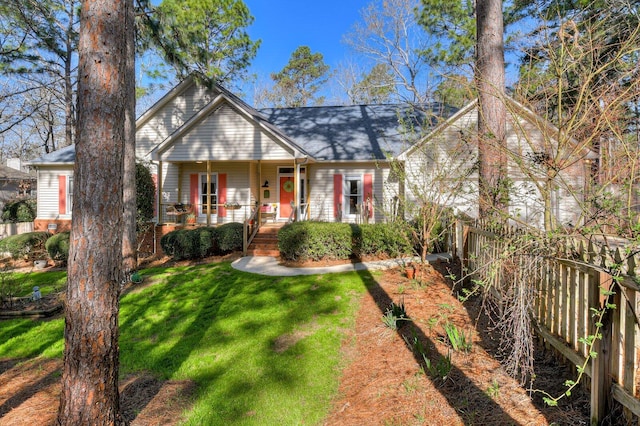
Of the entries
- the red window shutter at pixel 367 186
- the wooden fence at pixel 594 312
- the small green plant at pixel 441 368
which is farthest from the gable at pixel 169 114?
the wooden fence at pixel 594 312

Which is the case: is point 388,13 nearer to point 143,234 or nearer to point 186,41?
point 186,41

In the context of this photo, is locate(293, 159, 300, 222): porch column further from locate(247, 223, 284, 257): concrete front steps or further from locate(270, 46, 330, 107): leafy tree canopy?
locate(270, 46, 330, 107): leafy tree canopy

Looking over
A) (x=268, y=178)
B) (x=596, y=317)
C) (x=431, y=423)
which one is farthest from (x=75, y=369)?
(x=268, y=178)

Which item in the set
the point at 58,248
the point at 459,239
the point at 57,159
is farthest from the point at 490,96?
the point at 57,159

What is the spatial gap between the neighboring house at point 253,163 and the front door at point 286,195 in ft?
0.15

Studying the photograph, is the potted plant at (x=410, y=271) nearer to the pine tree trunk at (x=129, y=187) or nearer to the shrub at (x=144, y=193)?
the pine tree trunk at (x=129, y=187)

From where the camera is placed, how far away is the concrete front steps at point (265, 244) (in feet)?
38.9

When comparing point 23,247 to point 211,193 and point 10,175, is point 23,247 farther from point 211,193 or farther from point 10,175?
point 10,175

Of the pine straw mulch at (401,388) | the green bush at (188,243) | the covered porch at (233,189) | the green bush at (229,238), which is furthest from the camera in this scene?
the covered porch at (233,189)

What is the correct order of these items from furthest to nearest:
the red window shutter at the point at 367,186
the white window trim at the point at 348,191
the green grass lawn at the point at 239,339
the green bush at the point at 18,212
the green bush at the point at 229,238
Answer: the green bush at the point at 18,212
the white window trim at the point at 348,191
the red window shutter at the point at 367,186
the green bush at the point at 229,238
the green grass lawn at the point at 239,339

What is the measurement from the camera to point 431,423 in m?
3.17

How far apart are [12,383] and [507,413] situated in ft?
19.9

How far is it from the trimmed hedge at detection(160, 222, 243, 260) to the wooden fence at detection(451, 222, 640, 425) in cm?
931

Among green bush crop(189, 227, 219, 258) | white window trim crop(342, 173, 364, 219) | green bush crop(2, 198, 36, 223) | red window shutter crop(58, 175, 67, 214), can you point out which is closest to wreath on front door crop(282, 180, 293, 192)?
white window trim crop(342, 173, 364, 219)
